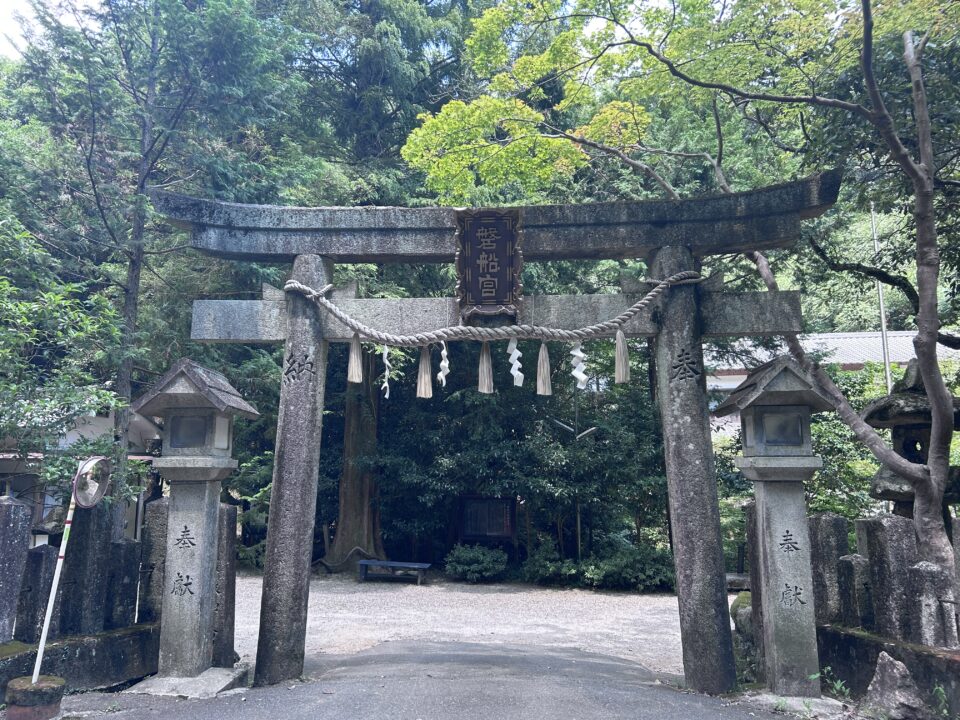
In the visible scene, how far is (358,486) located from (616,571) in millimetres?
6626

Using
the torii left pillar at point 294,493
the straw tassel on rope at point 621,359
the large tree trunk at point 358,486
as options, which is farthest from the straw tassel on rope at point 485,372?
the large tree trunk at point 358,486

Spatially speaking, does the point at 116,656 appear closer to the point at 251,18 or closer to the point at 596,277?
the point at 251,18

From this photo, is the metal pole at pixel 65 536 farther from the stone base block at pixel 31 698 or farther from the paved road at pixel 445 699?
the paved road at pixel 445 699

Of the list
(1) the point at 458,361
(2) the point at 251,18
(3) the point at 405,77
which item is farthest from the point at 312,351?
(3) the point at 405,77

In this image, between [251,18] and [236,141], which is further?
[236,141]

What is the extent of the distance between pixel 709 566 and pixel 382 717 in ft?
9.93

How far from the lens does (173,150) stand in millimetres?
12398

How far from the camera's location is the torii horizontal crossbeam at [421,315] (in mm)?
6336

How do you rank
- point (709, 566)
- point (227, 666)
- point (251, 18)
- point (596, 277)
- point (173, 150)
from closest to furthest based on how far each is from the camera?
point (709, 566), point (227, 666), point (251, 18), point (173, 150), point (596, 277)

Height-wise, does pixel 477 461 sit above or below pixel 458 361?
below

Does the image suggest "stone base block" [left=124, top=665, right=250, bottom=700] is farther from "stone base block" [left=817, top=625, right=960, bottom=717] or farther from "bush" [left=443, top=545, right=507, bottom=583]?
"bush" [left=443, top=545, right=507, bottom=583]

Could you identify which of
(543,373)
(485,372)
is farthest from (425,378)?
(543,373)

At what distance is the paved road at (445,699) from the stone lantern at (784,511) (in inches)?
27.7

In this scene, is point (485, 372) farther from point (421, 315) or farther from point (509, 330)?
point (421, 315)
